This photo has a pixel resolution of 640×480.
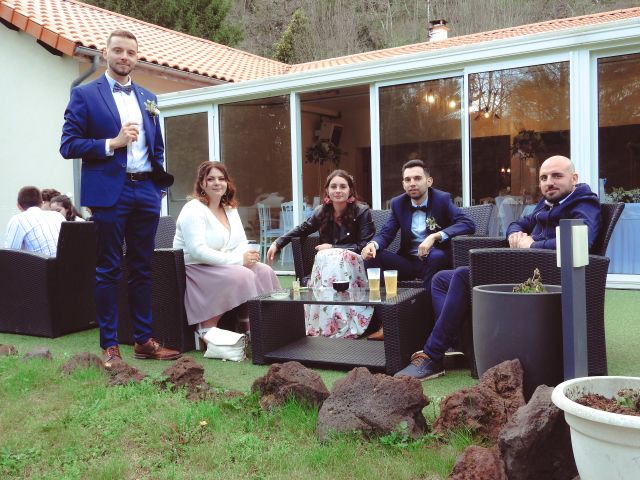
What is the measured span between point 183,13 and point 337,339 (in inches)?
647

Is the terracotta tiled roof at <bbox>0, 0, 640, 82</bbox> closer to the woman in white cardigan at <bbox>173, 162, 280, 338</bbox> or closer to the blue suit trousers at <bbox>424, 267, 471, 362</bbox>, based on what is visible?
the woman in white cardigan at <bbox>173, 162, 280, 338</bbox>

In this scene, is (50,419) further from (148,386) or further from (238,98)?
(238,98)

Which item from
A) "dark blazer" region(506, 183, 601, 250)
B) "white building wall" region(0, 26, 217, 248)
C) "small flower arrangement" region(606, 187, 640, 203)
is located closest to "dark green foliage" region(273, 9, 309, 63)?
"white building wall" region(0, 26, 217, 248)

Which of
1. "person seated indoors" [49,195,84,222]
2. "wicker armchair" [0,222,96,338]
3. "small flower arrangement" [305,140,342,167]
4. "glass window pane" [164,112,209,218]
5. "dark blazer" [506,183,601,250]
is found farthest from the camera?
"small flower arrangement" [305,140,342,167]

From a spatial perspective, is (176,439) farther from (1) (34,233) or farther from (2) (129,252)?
(1) (34,233)

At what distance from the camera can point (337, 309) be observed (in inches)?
160

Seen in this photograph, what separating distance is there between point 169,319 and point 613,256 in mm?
4483

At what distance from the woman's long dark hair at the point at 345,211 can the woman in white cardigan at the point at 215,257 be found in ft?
2.33

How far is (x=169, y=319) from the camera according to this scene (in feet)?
12.3

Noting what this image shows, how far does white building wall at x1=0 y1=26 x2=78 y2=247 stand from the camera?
8.95m

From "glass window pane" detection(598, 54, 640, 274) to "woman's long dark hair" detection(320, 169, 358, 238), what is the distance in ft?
9.01

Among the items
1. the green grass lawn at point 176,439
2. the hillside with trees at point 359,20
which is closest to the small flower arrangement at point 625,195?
the green grass lawn at point 176,439

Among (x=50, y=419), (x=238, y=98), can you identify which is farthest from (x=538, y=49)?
(x=50, y=419)

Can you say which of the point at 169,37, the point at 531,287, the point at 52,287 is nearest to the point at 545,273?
the point at 531,287
